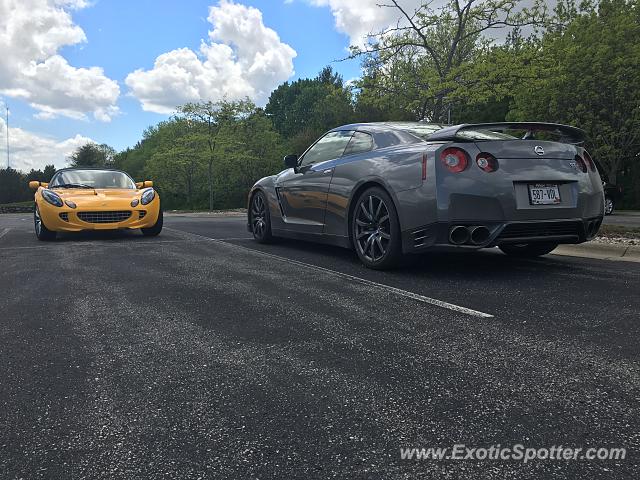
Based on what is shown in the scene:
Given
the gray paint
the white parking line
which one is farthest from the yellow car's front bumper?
the gray paint

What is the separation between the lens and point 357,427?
1849 millimetres

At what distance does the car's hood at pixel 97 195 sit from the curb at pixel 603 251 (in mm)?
6688

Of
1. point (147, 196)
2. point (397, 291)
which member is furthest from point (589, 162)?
point (147, 196)

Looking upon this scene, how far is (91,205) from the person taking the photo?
8141mm

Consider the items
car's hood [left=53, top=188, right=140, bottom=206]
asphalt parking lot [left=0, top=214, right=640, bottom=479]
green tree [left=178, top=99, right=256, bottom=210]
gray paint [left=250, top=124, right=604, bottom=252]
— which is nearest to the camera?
asphalt parking lot [left=0, top=214, right=640, bottom=479]

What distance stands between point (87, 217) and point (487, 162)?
6.42 meters

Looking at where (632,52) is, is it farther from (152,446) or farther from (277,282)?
(152,446)

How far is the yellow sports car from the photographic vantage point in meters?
8.06

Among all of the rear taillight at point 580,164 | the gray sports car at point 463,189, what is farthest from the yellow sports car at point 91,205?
the rear taillight at point 580,164

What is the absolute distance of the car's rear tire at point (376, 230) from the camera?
473 cm

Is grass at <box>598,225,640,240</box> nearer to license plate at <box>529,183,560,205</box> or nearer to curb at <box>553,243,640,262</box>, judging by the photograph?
curb at <box>553,243,640,262</box>

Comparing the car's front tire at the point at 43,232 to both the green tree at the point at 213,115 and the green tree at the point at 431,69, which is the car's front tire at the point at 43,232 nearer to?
the green tree at the point at 431,69

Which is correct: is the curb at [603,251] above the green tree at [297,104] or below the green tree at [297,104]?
below

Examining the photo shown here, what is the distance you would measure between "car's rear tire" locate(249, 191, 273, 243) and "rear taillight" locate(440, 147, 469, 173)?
11.1 feet
